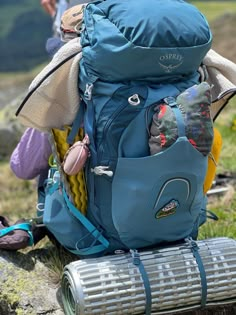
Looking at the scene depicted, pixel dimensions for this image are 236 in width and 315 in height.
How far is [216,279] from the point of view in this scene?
328 centimetres

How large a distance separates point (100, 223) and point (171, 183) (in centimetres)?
51

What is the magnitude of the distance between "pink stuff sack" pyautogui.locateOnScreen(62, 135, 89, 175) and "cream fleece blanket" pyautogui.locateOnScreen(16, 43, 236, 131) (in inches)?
7.9

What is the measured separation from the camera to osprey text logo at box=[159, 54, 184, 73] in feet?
10.0

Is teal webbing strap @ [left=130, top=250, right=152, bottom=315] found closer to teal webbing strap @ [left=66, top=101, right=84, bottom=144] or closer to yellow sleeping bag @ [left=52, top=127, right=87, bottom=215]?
yellow sleeping bag @ [left=52, top=127, right=87, bottom=215]

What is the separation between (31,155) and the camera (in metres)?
4.00

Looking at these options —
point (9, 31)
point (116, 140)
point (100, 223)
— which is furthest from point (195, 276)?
point (9, 31)

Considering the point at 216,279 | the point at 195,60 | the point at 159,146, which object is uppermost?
the point at 195,60

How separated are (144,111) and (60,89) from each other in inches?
20.0

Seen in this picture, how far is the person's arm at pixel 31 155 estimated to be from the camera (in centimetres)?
395

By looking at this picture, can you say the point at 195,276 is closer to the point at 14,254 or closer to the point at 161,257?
the point at 161,257

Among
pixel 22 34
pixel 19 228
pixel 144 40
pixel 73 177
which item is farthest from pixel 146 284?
pixel 22 34

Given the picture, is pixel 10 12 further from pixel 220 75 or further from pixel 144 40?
pixel 144 40

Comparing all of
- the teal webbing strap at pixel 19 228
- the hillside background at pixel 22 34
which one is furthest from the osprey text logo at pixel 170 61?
the hillside background at pixel 22 34

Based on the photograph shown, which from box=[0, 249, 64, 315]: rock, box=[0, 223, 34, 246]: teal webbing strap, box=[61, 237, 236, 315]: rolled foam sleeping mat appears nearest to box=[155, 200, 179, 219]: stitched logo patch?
box=[61, 237, 236, 315]: rolled foam sleeping mat
